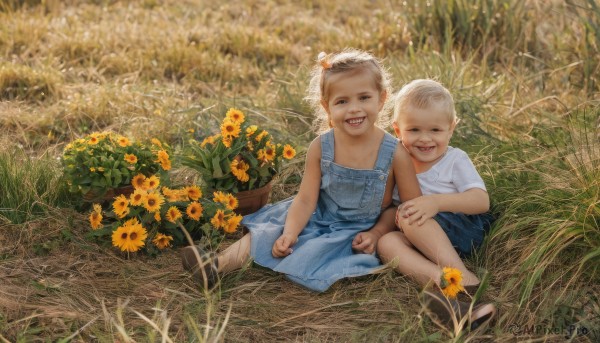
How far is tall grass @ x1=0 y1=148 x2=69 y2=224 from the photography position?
328 cm

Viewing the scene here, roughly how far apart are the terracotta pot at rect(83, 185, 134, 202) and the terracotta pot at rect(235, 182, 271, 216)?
47 centimetres

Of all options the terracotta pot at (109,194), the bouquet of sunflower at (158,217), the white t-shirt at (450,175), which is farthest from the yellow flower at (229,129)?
the white t-shirt at (450,175)

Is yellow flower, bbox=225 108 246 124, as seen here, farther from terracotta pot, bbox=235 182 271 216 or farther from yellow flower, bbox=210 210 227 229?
yellow flower, bbox=210 210 227 229

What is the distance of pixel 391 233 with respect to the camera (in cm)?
300

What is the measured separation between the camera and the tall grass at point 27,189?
3275 mm

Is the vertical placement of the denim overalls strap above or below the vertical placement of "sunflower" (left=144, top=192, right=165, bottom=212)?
above

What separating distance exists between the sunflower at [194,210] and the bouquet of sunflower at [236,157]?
0.23 meters

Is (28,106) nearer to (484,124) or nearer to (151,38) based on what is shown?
(151,38)

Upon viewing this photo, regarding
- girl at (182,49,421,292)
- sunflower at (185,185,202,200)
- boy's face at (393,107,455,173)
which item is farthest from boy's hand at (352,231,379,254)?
sunflower at (185,185,202,200)

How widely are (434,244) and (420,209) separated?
0.14 meters

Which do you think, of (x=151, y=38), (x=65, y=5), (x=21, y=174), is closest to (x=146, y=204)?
(x=21, y=174)

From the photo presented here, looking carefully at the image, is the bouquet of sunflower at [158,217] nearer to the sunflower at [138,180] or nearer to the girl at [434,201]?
the sunflower at [138,180]

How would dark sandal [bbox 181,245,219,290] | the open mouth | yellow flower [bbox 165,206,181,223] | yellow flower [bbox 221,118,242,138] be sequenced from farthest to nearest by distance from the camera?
yellow flower [bbox 221,118,242,138] → yellow flower [bbox 165,206,181,223] → the open mouth → dark sandal [bbox 181,245,219,290]

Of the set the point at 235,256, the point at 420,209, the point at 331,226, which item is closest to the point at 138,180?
the point at 235,256
